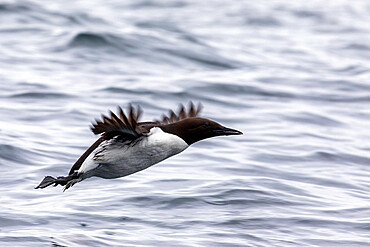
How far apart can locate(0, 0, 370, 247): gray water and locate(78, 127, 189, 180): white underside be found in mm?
627

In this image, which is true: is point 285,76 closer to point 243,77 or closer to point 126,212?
point 243,77

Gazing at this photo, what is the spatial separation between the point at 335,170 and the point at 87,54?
7.12 m

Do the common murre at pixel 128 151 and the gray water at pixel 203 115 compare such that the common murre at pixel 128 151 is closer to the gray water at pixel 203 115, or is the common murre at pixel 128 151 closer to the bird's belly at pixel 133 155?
the bird's belly at pixel 133 155

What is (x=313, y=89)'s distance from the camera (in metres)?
15.4

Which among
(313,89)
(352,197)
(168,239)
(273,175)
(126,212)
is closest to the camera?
(168,239)

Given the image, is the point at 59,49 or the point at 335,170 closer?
the point at 335,170

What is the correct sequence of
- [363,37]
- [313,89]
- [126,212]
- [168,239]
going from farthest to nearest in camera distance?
[363,37] < [313,89] < [126,212] < [168,239]

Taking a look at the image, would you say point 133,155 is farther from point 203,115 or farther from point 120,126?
point 203,115

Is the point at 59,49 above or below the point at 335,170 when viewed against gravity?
above

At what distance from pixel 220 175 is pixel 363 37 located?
461 inches

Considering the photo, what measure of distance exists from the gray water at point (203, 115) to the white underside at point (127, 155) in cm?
63

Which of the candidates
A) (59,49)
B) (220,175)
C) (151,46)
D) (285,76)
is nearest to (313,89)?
(285,76)

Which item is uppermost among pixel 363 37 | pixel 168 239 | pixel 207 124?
pixel 363 37

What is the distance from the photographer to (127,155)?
734 cm
